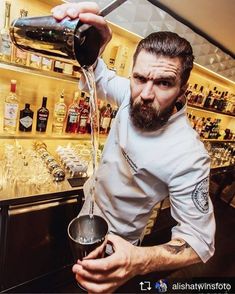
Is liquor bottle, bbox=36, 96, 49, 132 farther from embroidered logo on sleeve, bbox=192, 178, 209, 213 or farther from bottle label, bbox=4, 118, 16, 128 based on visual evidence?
embroidered logo on sleeve, bbox=192, 178, 209, 213

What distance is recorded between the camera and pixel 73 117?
169 centimetres

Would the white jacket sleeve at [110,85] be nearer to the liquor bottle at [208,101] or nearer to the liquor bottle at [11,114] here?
the liquor bottle at [11,114]

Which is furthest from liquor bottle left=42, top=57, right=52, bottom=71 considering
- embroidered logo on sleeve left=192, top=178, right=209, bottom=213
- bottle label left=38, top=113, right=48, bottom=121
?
embroidered logo on sleeve left=192, top=178, right=209, bottom=213

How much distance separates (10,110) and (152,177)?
97 cm

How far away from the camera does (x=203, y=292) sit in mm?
1723

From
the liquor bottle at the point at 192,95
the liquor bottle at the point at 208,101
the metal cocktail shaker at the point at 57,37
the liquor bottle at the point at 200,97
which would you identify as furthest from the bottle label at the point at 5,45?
the liquor bottle at the point at 208,101

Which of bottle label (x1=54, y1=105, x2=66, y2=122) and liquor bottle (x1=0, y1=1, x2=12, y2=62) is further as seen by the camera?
bottle label (x1=54, y1=105, x2=66, y2=122)

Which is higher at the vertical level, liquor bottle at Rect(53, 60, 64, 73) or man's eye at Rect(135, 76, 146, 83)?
liquor bottle at Rect(53, 60, 64, 73)

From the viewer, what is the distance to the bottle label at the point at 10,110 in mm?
1380

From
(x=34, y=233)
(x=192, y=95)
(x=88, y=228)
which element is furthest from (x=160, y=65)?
(x=192, y=95)

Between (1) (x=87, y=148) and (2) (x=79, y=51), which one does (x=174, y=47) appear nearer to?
(2) (x=79, y=51)

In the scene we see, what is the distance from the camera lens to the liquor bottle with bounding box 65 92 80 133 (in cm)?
168

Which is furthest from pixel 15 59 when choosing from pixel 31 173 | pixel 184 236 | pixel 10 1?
pixel 184 236

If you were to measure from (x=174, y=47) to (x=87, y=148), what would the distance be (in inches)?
48.6
